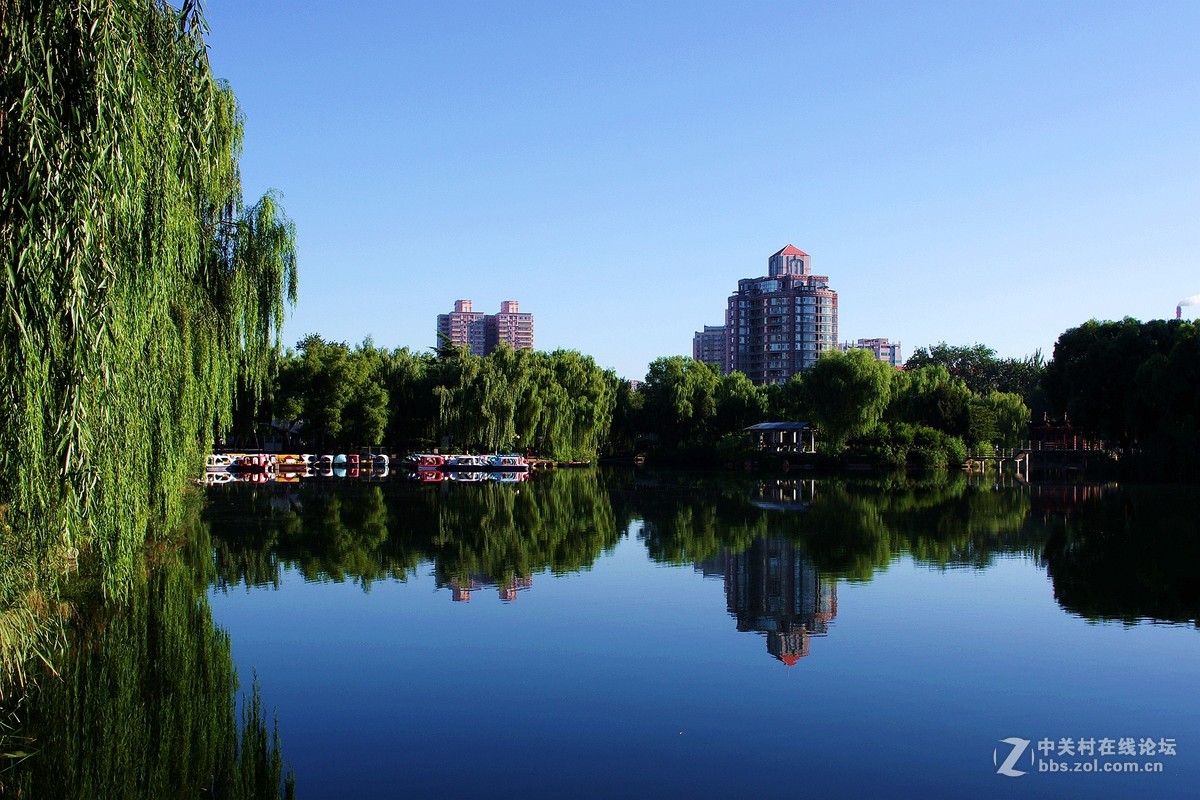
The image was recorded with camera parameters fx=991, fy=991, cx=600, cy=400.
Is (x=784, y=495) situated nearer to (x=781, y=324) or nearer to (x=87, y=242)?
(x=87, y=242)

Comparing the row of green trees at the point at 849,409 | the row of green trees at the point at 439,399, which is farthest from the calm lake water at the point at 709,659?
the row of green trees at the point at 849,409

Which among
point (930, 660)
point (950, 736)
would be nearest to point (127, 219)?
point (950, 736)

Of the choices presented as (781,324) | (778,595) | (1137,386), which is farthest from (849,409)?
(781,324)

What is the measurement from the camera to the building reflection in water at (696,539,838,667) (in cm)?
1210

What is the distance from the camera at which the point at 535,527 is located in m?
24.1

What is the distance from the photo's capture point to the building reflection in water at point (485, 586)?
14.6 m

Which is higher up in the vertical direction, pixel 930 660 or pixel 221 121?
pixel 221 121

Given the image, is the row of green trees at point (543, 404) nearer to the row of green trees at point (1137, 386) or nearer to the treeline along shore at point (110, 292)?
the row of green trees at point (1137, 386)

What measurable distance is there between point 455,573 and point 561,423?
132ft

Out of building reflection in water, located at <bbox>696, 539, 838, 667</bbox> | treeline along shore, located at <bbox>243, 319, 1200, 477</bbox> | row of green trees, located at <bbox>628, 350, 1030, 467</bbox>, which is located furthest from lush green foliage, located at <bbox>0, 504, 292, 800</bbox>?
row of green trees, located at <bbox>628, 350, 1030, 467</bbox>

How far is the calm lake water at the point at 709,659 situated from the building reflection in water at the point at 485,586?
0.42 ft

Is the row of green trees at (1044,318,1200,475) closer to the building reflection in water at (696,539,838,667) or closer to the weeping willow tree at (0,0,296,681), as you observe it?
the building reflection in water at (696,539,838,667)

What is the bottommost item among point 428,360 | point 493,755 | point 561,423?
point 493,755

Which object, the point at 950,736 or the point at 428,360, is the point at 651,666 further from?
the point at 428,360
